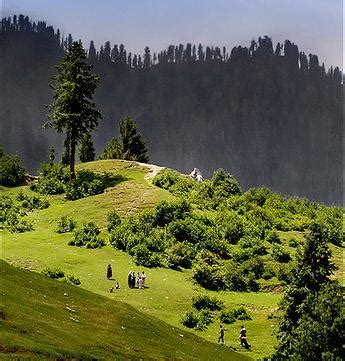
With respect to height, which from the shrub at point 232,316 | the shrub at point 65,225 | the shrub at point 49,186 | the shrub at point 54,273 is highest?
the shrub at point 49,186

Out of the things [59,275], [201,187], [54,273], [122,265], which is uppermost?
[201,187]

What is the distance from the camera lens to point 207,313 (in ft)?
166

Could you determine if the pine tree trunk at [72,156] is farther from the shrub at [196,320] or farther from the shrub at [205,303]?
the shrub at [196,320]

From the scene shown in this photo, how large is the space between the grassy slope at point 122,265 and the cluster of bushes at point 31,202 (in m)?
1.49

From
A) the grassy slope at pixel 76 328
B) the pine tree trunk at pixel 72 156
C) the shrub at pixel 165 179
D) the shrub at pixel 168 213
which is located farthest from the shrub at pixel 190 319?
the pine tree trunk at pixel 72 156

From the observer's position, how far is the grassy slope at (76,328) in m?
26.8

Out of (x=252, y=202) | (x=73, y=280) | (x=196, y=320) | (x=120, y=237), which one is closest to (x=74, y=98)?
(x=120, y=237)

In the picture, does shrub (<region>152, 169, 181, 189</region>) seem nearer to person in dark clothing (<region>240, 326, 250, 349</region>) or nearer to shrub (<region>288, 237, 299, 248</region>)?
shrub (<region>288, 237, 299, 248</region>)

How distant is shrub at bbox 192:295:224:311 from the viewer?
5216 cm

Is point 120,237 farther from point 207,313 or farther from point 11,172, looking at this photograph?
point 11,172

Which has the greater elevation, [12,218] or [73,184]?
[73,184]

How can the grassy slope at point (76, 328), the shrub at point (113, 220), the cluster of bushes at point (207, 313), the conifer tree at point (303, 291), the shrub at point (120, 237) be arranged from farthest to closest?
the shrub at point (113, 220) → the shrub at point (120, 237) → the cluster of bushes at point (207, 313) → the conifer tree at point (303, 291) → the grassy slope at point (76, 328)

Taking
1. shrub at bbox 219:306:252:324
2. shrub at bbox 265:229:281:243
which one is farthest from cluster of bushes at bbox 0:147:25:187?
shrub at bbox 219:306:252:324

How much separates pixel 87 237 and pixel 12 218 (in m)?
12.9
